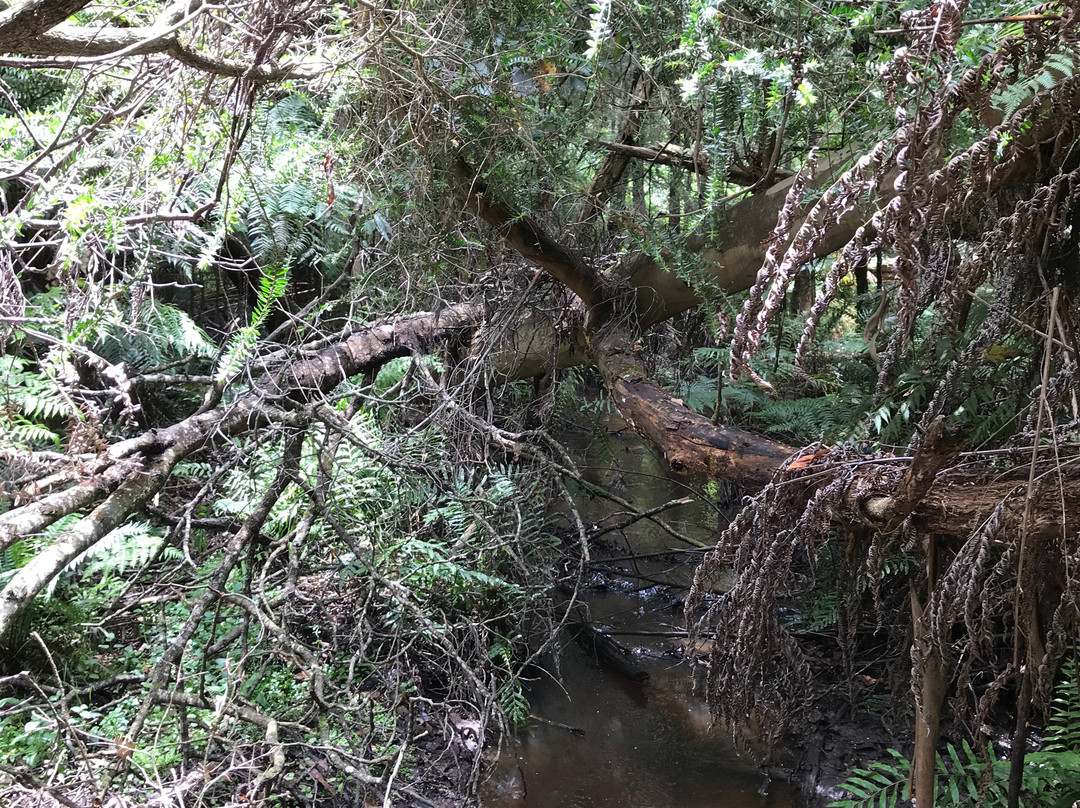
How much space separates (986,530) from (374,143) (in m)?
2.65

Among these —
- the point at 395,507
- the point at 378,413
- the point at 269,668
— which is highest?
the point at 378,413

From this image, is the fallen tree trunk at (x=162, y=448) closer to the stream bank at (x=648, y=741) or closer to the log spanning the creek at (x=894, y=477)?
the stream bank at (x=648, y=741)

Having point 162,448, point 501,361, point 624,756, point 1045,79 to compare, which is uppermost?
point 1045,79

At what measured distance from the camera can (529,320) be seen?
4.36 meters

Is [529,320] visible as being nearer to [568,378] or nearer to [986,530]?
[568,378]

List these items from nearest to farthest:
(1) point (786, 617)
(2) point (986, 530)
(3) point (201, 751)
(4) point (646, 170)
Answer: (2) point (986, 530) < (3) point (201, 751) < (4) point (646, 170) < (1) point (786, 617)

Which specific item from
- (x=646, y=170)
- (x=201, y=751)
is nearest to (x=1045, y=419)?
(x=646, y=170)

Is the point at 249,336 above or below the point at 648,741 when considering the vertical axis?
above

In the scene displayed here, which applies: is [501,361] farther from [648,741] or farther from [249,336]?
[648,741]

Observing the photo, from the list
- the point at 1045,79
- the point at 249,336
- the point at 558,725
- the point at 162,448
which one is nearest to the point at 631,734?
the point at 558,725

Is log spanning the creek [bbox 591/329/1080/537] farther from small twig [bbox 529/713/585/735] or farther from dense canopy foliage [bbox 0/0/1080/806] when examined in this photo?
small twig [bbox 529/713/585/735]

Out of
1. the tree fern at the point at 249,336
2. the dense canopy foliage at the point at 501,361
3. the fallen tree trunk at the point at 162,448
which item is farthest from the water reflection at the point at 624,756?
the tree fern at the point at 249,336

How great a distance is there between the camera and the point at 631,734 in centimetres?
422

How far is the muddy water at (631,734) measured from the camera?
376cm
